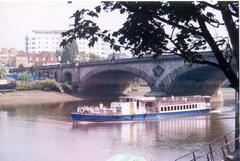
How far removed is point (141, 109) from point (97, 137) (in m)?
9.96

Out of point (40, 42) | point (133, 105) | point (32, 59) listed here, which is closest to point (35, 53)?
point (32, 59)

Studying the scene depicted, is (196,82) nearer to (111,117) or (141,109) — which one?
(141,109)

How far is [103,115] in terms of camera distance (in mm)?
30453

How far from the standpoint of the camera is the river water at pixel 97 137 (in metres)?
18.1

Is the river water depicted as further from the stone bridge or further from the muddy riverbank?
the muddy riverbank

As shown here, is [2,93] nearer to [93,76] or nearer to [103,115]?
[93,76]

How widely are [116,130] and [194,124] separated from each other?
218 inches

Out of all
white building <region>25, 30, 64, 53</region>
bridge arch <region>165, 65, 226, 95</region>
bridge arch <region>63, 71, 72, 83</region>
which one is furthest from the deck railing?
white building <region>25, 30, 64, 53</region>

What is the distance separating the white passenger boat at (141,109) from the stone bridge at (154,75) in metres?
3.55

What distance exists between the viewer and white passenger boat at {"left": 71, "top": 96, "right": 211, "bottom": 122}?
99.7ft

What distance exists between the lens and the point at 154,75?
44.9m

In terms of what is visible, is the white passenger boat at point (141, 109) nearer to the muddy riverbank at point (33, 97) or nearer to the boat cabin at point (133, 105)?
the boat cabin at point (133, 105)

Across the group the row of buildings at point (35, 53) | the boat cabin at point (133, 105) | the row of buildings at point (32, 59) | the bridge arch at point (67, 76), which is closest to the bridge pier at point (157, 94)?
the boat cabin at point (133, 105)

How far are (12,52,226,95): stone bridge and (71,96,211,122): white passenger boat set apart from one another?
3545 millimetres
